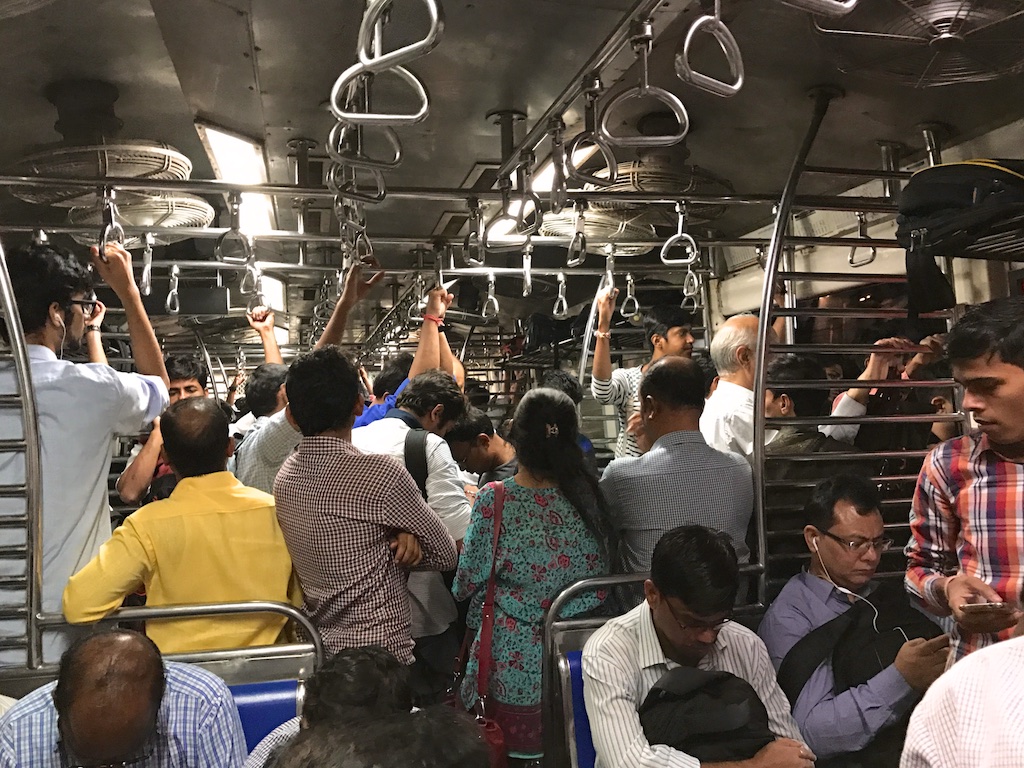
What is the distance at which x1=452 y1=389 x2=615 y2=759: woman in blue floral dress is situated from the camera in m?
2.59

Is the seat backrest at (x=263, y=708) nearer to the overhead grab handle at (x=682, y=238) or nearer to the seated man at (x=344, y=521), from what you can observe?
the seated man at (x=344, y=521)

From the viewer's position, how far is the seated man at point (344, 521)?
232 centimetres

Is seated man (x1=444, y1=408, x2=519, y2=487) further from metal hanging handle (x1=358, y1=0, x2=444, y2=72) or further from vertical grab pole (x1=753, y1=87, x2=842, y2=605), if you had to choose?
metal hanging handle (x1=358, y1=0, x2=444, y2=72)

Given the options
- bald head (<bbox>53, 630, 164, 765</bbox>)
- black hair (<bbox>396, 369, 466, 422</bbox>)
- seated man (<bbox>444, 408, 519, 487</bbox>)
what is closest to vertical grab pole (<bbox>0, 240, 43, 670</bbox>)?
bald head (<bbox>53, 630, 164, 765</bbox>)

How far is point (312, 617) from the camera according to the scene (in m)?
2.44

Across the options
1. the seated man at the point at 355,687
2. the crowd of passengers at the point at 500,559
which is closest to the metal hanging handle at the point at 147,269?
the crowd of passengers at the point at 500,559

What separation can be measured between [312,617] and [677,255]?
3811 mm

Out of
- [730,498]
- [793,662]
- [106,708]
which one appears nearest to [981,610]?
[793,662]

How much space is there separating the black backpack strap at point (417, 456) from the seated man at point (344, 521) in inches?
19.6

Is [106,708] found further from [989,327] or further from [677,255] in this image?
[677,255]

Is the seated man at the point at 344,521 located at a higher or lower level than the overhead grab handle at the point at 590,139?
lower

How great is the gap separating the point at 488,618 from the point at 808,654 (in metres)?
0.98

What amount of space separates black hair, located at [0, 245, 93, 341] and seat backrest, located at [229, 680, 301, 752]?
1.27 m

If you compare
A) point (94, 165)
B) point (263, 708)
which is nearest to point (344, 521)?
point (263, 708)
